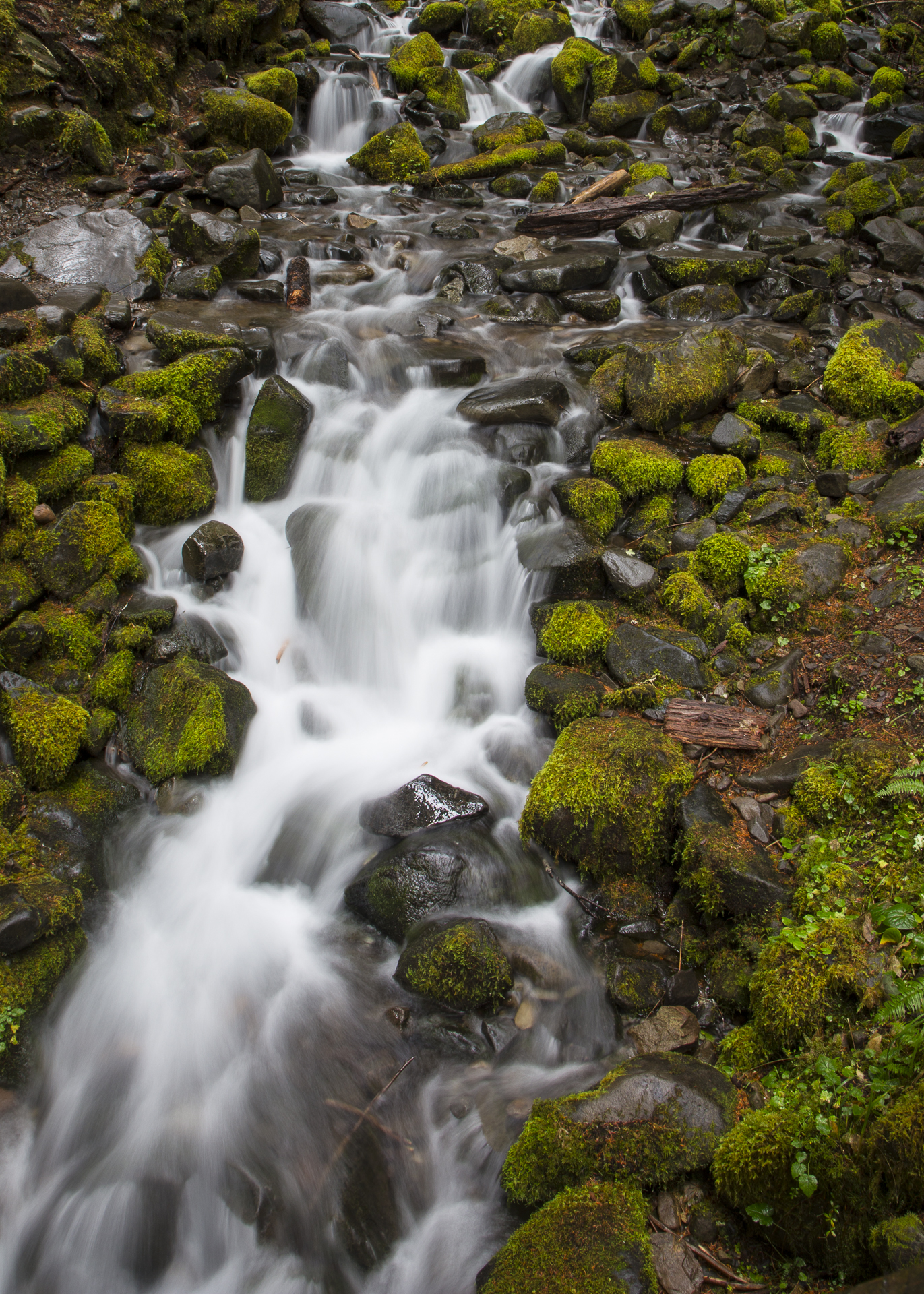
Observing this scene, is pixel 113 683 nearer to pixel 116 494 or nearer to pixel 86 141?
pixel 116 494

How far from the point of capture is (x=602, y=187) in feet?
39.4

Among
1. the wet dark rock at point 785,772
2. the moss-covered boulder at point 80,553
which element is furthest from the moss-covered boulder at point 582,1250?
the moss-covered boulder at point 80,553

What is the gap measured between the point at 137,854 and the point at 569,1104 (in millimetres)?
2843

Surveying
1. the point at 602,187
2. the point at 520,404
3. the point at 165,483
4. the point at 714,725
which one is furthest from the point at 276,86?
the point at 714,725

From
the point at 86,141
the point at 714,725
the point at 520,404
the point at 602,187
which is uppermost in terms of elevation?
the point at 86,141

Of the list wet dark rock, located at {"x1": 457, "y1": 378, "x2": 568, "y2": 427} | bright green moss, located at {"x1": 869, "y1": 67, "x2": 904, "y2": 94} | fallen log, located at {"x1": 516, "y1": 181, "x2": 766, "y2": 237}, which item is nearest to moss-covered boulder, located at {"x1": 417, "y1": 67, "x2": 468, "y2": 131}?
fallen log, located at {"x1": 516, "y1": 181, "x2": 766, "y2": 237}

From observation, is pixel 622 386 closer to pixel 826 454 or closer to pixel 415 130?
pixel 826 454

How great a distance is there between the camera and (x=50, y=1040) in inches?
147

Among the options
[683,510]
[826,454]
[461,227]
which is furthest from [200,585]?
[461,227]

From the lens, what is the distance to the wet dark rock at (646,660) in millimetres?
4945

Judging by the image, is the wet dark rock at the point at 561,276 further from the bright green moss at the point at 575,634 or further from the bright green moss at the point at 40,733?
the bright green moss at the point at 40,733

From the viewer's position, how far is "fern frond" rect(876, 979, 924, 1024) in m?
2.73

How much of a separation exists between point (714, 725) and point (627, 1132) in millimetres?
2374

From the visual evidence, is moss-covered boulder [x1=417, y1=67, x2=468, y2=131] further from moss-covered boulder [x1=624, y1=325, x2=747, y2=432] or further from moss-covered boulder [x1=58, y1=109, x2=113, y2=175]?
moss-covered boulder [x1=624, y1=325, x2=747, y2=432]
